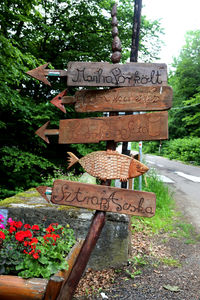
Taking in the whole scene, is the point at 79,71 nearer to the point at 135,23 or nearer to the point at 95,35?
the point at 135,23

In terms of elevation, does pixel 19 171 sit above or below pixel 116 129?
below

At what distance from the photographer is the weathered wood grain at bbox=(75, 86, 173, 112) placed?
2.01m

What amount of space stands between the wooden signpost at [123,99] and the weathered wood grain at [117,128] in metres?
Answer: 0.09

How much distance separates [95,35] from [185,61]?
63.4 ft

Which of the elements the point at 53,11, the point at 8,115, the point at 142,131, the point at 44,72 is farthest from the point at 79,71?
the point at 53,11

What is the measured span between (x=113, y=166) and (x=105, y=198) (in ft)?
0.92

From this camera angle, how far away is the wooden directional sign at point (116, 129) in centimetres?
197

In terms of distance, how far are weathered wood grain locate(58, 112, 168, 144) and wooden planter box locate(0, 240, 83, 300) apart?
3.82ft

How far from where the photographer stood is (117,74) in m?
2.12

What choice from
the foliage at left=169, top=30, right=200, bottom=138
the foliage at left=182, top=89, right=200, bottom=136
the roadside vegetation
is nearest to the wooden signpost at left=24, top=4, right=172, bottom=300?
the roadside vegetation

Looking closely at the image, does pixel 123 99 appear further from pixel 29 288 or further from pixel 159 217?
pixel 159 217

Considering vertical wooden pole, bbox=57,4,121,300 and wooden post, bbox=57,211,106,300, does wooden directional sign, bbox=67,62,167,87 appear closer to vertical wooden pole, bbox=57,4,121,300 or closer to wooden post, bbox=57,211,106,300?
vertical wooden pole, bbox=57,4,121,300

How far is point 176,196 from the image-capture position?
21.7 ft

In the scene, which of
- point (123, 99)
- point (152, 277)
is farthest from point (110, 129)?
point (152, 277)
